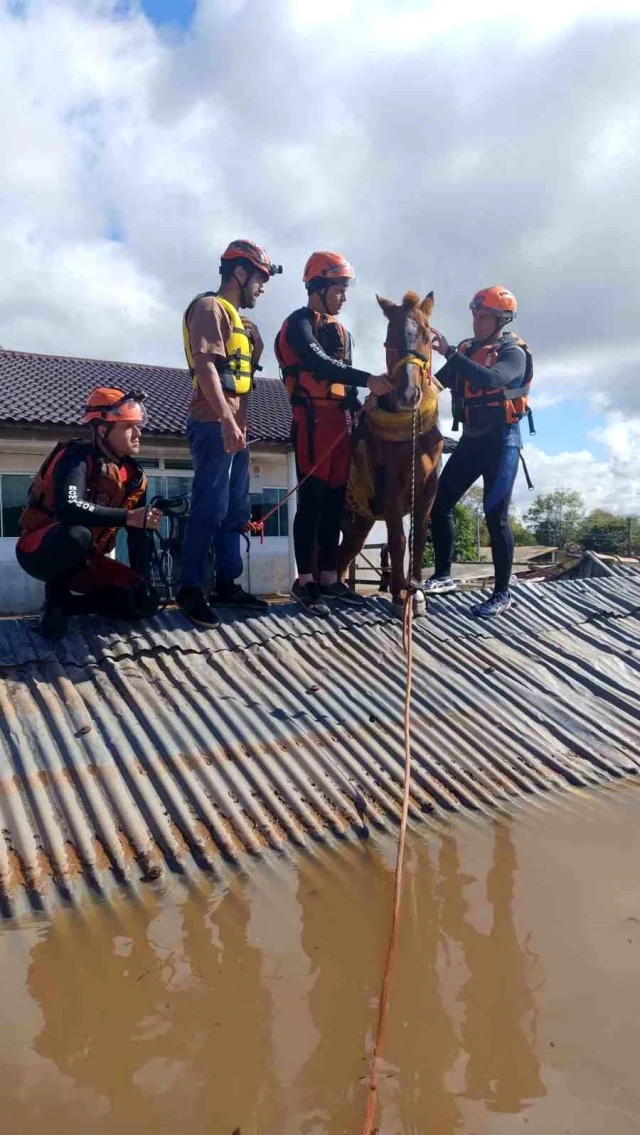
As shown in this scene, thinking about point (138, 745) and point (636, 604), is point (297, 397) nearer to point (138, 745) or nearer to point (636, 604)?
point (138, 745)

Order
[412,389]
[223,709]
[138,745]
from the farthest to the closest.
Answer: [412,389] → [223,709] → [138,745]

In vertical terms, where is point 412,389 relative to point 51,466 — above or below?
above

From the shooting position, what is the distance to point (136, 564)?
4.94 metres

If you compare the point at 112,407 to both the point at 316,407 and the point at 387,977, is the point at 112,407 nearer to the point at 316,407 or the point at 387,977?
the point at 316,407

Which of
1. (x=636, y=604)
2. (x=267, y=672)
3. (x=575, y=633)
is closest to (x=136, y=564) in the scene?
(x=267, y=672)

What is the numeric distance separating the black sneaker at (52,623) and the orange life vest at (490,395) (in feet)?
11.2

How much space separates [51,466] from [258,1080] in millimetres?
3402

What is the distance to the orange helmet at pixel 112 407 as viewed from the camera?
14.7ft

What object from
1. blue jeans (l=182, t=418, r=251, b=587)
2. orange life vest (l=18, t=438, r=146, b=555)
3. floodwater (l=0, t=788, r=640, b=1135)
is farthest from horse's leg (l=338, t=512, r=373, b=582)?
floodwater (l=0, t=788, r=640, b=1135)

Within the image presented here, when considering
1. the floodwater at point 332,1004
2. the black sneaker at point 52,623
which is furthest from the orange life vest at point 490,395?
the floodwater at point 332,1004

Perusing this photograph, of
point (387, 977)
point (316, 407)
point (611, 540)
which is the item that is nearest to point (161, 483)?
point (316, 407)

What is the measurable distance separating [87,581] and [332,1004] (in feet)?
10.0

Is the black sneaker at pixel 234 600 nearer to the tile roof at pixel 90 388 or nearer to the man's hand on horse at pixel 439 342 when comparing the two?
the man's hand on horse at pixel 439 342

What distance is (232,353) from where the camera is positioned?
489 centimetres
